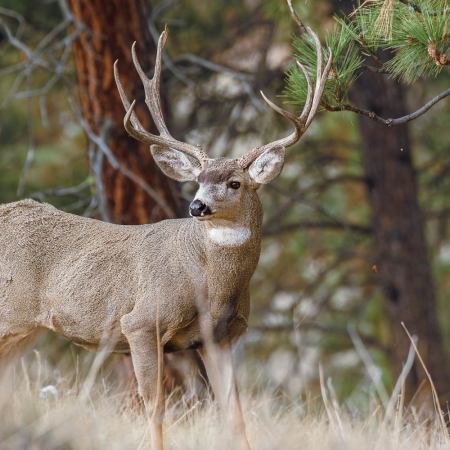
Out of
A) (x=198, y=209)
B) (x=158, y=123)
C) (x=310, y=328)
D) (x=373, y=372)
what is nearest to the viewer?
(x=373, y=372)

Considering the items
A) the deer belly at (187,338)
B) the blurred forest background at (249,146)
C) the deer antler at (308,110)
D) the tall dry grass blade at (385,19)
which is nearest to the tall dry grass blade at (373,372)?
the deer belly at (187,338)

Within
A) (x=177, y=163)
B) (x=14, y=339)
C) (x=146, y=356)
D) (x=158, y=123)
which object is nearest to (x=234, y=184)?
(x=177, y=163)

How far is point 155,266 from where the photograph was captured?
17.3 feet

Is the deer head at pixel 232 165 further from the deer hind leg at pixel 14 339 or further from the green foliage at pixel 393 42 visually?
the deer hind leg at pixel 14 339

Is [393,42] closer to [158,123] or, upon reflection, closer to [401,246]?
[158,123]

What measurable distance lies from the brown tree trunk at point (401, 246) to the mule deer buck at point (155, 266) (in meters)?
5.59

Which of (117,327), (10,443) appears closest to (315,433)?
(117,327)

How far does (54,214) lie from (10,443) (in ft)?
6.35

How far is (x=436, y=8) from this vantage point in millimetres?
5203

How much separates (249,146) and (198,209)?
19.5 feet

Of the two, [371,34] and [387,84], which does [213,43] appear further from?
[371,34]

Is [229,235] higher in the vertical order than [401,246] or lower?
higher

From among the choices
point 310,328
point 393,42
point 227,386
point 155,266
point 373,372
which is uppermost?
point 393,42

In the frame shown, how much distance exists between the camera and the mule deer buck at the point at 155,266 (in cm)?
518
